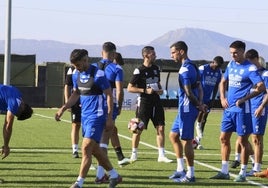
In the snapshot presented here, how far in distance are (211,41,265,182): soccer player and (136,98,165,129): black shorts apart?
8.81 ft

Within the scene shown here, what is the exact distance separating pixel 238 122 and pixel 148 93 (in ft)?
9.12

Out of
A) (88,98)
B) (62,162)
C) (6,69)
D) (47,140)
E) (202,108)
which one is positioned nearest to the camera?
(88,98)

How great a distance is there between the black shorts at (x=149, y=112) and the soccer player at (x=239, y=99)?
2.68 meters

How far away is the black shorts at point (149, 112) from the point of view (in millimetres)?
14758

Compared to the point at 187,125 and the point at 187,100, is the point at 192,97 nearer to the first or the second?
the point at 187,100

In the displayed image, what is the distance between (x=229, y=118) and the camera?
12.2 metres

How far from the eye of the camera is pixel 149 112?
48.5ft

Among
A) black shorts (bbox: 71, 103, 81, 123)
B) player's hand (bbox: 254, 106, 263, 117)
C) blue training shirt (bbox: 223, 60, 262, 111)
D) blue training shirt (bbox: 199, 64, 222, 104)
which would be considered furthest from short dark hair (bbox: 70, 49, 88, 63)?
blue training shirt (bbox: 199, 64, 222, 104)

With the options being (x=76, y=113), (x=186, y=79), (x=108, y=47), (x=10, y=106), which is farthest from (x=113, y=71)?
(x=76, y=113)

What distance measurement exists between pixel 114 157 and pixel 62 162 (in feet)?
4.65

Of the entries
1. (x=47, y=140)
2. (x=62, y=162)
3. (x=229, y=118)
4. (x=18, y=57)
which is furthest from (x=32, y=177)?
(x=18, y=57)

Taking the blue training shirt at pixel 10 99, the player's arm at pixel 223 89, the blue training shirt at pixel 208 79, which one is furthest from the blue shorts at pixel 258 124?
the blue training shirt at pixel 208 79

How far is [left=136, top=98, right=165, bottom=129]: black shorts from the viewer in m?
14.8

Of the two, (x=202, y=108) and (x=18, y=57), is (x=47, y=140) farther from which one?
(x=18, y=57)
